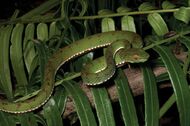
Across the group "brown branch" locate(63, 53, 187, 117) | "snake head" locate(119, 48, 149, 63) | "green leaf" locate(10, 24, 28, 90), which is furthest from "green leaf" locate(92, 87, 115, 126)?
"green leaf" locate(10, 24, 28, 90)

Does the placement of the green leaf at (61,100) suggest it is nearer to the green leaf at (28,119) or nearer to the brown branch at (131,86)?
the brown branch at (131,86)

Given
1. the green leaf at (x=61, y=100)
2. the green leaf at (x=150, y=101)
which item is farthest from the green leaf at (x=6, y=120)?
the green leaf at (x=150, y=101)

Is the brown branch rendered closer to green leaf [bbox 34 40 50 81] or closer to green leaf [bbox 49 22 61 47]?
green leaf [bbox 34 40 50 81]

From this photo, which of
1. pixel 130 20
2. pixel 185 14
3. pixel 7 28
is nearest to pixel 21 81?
pixel 7 28

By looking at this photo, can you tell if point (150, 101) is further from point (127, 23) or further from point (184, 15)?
point (127, 23)

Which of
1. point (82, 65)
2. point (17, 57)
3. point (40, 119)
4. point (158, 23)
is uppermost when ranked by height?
point (158, 23)

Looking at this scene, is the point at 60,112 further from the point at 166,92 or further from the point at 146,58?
the point at 166,92

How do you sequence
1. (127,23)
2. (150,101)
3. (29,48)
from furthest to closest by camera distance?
(29,48) < (127,23) < (150,101)

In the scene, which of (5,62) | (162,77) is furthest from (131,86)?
(5,62)
